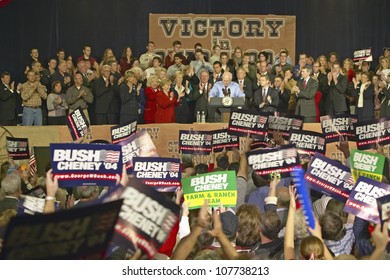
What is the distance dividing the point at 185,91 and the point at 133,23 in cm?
492

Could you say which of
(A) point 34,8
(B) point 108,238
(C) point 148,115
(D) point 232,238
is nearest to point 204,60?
A: (C) point 148,115

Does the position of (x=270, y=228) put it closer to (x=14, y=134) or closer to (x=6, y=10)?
(x=14, y=134)

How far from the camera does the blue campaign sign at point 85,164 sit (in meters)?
7.18

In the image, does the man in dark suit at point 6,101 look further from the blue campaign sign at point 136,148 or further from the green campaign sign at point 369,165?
the green campaign sign at point 369,165

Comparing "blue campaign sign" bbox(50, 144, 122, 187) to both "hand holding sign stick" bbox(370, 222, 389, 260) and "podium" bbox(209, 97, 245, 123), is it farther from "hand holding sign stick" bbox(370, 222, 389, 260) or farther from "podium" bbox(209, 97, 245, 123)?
"podium" bbox(209, 97, 245, 123)

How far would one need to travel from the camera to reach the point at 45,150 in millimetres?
14617

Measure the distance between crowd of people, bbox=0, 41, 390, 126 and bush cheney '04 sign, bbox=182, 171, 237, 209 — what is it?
8.67m

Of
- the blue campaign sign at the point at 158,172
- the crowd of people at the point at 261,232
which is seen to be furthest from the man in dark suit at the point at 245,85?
the blue campaign sign at the point at 158,172

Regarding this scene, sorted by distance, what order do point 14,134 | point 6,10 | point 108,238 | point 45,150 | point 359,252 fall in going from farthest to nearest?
1. point 6,10
2. point 14,134
3. point 45,150
4. point 359,252
5. point 108,238

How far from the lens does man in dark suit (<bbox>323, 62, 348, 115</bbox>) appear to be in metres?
17.5

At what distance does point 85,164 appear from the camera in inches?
287

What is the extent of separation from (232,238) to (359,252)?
921 millimetres

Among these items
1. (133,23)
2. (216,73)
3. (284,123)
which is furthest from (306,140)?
(133,23)

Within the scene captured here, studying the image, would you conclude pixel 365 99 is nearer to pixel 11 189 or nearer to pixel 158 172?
pixel 158 172
